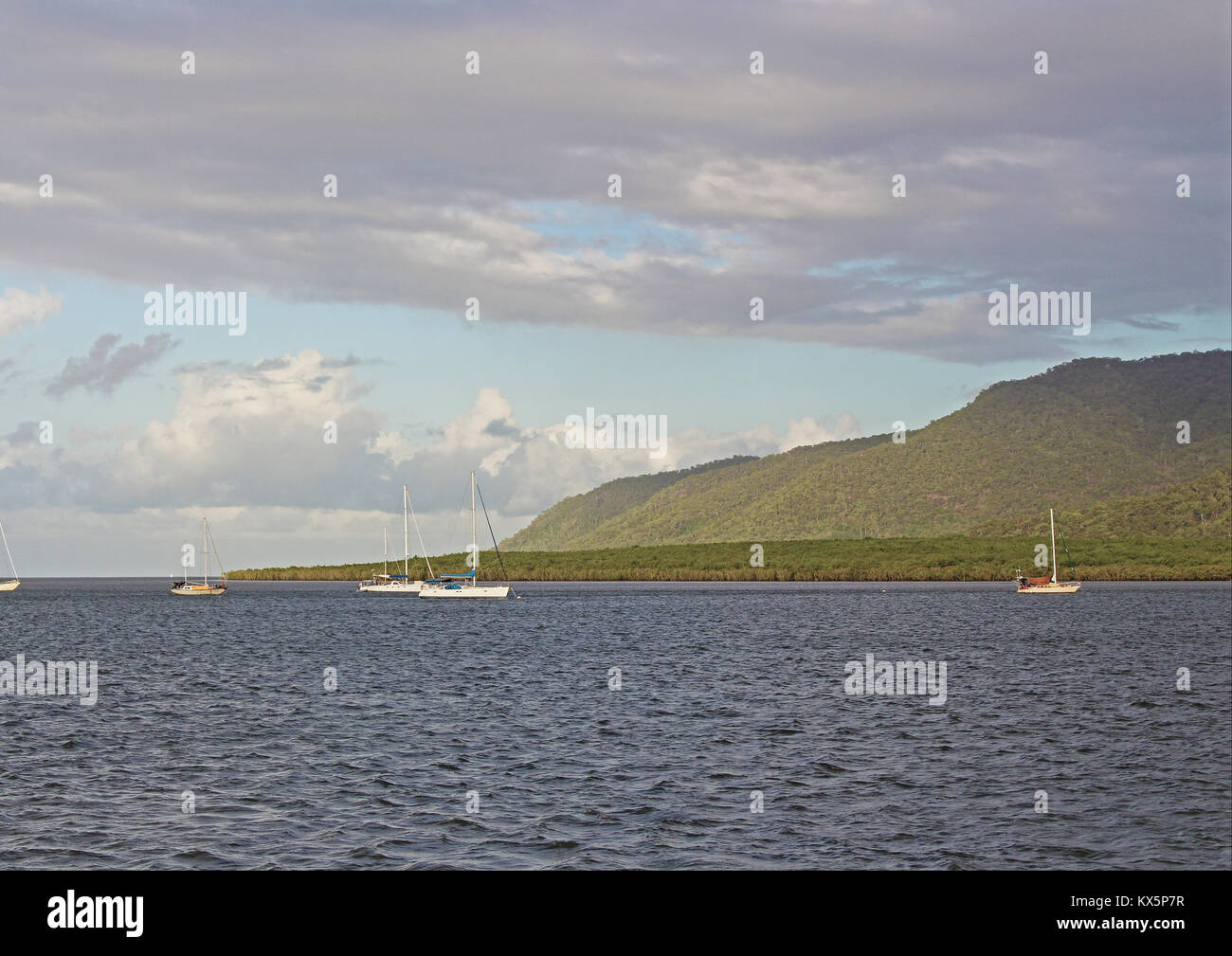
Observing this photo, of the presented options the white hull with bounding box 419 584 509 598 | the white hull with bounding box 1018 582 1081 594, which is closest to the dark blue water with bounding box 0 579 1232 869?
the white hull with bounding box 1018 582 1081 594

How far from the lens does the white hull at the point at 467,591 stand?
18575cm

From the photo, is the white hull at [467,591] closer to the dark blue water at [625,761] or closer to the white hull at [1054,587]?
the white hull at [1054,587]

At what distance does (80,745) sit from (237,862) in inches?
786

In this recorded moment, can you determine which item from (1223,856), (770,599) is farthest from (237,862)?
(770,599)

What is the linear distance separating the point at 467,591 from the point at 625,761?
153146 millimetres

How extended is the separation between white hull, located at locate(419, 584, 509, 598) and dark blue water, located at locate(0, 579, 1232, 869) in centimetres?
9794

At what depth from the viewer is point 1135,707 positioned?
51.8 m

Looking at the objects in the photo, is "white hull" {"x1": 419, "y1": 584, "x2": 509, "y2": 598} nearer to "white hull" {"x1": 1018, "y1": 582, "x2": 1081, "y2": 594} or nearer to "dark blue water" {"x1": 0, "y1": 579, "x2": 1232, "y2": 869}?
"white hull" {"x1": 1018, "y1": 582, "x2": 1081, "y2": 594}

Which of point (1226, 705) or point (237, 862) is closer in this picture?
point (237, 862)

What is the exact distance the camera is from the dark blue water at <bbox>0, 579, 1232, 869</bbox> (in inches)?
1056

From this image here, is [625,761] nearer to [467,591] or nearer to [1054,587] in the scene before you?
[467,591]

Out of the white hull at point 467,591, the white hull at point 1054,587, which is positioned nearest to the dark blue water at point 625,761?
the white hull at point 1054,587
